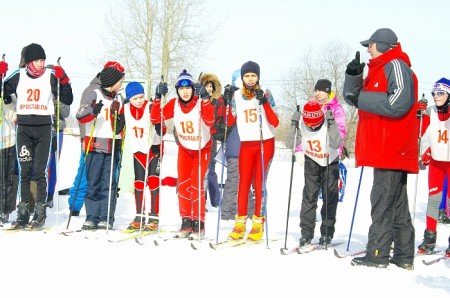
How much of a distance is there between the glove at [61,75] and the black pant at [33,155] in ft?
1.97

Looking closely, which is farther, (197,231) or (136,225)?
(136,225)

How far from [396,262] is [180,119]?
2.95 meters

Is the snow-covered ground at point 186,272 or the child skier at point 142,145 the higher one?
the child skier at point 142,145

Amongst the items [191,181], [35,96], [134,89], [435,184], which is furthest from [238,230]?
[35,96]

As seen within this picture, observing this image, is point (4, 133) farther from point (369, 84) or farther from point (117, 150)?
point (369, 84)

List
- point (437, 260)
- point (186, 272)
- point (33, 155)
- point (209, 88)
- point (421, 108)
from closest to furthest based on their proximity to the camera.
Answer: point (186, 272), point (437, 260), point (421, 108), point (33, 155), point (209, 88)

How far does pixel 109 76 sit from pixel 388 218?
12.9ft

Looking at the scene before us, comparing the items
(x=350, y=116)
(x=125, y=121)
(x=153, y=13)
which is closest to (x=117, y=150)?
(x=125, y=121)

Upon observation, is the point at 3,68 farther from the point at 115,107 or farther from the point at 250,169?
the point at 250,169

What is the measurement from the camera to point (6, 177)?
8359 millimetres

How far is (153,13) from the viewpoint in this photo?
3234 cm

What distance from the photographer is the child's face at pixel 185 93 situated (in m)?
7.22

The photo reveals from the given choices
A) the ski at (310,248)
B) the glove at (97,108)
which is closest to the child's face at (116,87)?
the glove at (97,108)

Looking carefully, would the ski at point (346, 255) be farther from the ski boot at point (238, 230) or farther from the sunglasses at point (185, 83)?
the sunglasses at point (185, 83)
